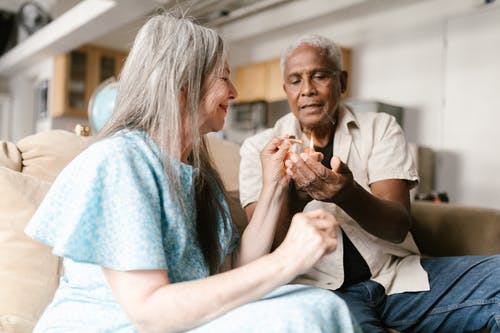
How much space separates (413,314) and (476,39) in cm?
369

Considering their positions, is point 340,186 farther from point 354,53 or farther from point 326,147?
point 354,53

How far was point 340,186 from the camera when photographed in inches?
46.7

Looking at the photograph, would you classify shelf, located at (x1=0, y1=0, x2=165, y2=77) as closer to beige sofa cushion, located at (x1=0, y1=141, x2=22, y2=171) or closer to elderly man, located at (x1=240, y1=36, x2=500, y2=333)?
beige sofa cushion, located at (x1=0, y1=141, x2=22, y2=171)

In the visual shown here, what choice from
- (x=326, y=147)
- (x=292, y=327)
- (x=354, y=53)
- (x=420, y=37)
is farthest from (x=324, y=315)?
(x=354, y=53)

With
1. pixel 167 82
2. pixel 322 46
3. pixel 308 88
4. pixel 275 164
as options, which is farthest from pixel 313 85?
pixel 167 82

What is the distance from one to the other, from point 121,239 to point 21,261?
65 cm

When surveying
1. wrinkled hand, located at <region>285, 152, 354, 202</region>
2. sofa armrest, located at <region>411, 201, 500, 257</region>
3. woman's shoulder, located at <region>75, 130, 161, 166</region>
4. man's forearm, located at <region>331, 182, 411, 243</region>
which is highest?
woman's shoulder, located at <region>75, 130, 161, 166</region>

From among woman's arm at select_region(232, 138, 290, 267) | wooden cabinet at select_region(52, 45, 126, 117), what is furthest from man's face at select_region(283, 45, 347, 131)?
wooden cabinet at select_region(52, 45, 126, 117)

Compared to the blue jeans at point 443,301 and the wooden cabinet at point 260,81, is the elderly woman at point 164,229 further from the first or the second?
the wooden cabinet at point 260,81

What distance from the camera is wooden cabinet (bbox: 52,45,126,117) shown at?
630cm

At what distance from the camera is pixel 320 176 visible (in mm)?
1171

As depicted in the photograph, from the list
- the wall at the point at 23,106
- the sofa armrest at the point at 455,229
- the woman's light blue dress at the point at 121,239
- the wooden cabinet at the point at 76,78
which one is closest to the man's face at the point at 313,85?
the sofa armrest at the point at 455,229

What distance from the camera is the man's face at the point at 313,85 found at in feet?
5.11

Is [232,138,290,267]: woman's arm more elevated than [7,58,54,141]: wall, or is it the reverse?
[7,58,54,141]: wall
